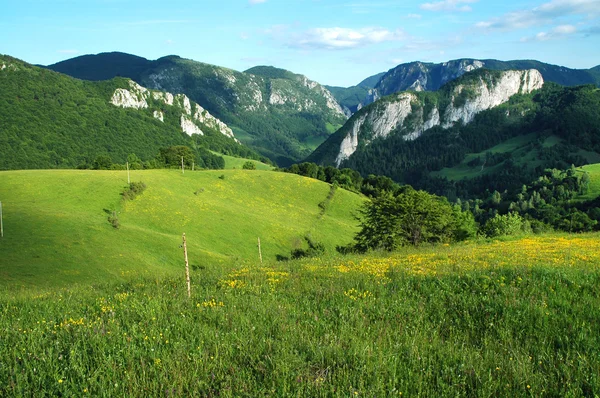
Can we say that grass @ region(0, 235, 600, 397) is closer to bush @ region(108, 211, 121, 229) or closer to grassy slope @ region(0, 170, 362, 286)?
grassy slope @ region(0, 170, 362, 286)

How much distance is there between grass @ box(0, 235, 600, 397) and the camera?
5992 millimetres

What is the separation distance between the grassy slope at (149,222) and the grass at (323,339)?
660 inches

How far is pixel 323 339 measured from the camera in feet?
25.1

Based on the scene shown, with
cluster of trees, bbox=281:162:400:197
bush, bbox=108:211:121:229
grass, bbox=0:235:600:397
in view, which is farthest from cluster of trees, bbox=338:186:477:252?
cluster of trees, bbox=281:162:400:197

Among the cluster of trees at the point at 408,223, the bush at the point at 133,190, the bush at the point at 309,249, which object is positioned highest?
the bush at the point at 133,190

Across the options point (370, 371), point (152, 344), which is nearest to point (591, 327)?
point (370, 371)

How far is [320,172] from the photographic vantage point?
149 metres

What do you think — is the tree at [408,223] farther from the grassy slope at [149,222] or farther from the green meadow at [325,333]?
the green meadow at [325,333]

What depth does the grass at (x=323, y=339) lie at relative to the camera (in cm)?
599

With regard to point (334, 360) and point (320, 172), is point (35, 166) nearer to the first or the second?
point (320, 172)

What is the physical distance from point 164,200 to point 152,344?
220 feet

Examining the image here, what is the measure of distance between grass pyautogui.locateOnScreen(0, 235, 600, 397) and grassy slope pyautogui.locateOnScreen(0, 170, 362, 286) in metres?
16.8

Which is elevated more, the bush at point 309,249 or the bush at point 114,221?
the bush at point 114,221

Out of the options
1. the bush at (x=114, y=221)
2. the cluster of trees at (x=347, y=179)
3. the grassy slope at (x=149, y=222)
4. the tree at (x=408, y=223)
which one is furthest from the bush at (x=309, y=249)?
the cluster of trees at (x=347, y=179)
